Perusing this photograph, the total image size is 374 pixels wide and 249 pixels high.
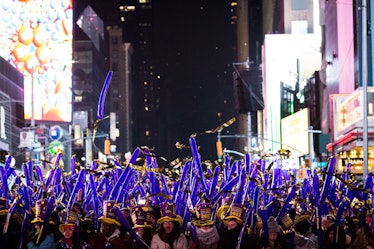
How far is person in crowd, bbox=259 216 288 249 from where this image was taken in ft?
38.8

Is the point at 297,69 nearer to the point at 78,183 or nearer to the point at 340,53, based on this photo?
the point at 340,53

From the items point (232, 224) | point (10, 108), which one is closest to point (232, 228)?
point (232, 224)

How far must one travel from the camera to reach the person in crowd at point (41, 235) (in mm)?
11977

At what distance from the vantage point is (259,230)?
12.4 metres

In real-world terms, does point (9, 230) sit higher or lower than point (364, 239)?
higher

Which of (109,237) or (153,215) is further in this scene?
(153,215)

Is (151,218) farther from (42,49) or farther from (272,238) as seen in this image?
(42,49)

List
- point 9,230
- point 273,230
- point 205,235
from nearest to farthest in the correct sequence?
point 205,235 → point 273,230 → point 9,230

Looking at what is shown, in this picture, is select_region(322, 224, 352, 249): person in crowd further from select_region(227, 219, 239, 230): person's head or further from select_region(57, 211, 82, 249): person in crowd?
select_region(57, 211, 82, 249): person in crowd

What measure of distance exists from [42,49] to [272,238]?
237 ft

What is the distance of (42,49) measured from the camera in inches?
3246

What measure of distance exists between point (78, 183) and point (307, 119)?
6077 centimetres

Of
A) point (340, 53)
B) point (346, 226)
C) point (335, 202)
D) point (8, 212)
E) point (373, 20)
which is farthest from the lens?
point (340, 53)

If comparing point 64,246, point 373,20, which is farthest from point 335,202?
point 373,20
